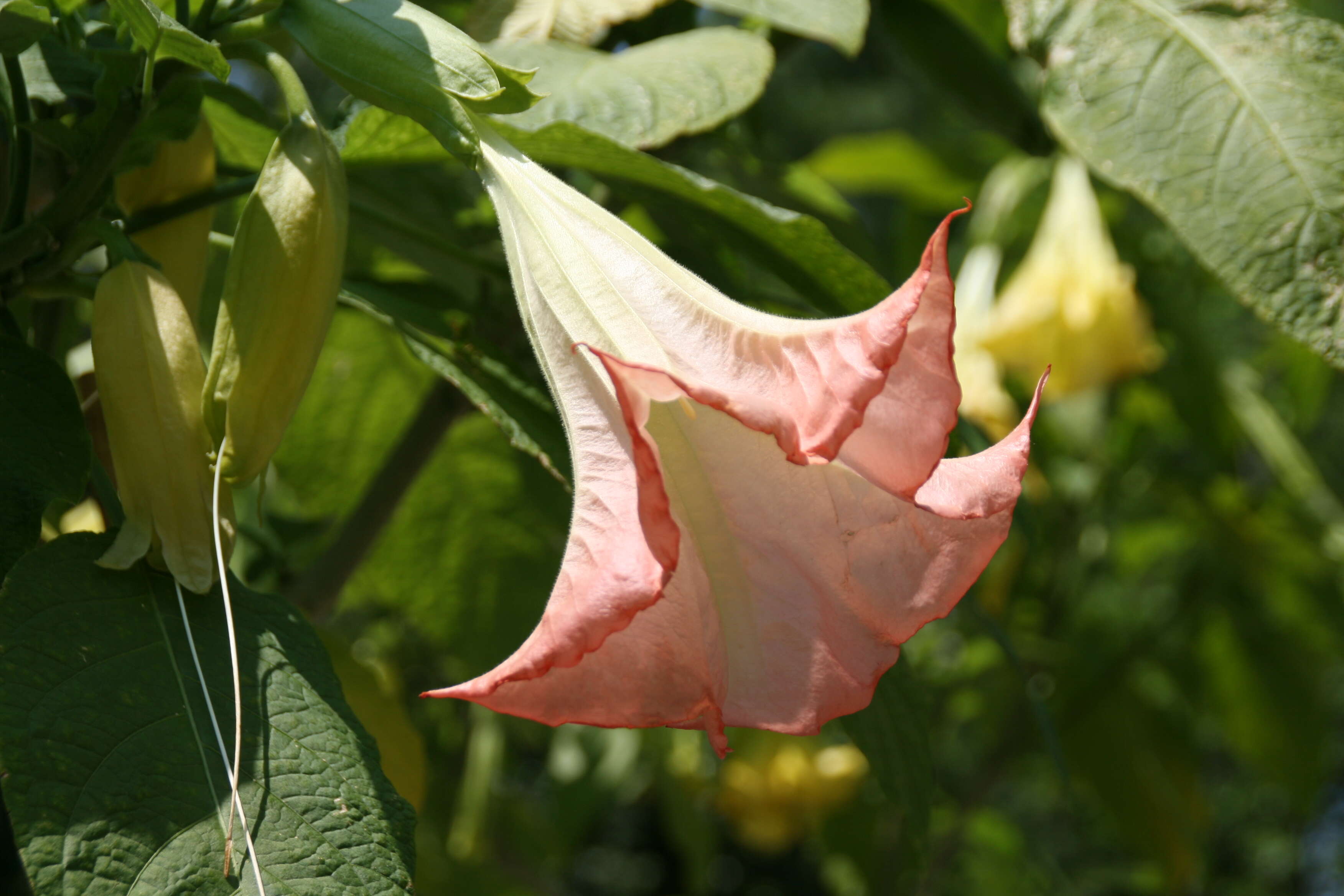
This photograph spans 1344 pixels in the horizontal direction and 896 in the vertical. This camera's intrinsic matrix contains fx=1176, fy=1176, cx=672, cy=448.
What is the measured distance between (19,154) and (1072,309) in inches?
35.7

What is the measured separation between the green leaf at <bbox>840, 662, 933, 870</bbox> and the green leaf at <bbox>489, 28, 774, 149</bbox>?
10.5 inches

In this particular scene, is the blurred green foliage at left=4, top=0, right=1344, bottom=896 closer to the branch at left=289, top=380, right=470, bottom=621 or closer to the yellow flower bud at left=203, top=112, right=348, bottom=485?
the branch at left=289, top=380, right=470, bottom=621

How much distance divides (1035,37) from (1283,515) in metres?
1.06

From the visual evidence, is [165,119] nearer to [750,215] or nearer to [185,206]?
[185,206]

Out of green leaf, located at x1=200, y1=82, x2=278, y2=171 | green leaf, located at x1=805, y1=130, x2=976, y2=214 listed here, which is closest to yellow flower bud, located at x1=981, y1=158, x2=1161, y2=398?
green leaf, located at x1=805, y1=130, x2=976, y2=214

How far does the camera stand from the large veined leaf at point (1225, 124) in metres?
0.47

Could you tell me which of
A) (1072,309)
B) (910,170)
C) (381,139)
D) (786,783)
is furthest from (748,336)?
(786,783)

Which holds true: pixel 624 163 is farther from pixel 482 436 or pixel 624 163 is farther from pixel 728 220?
pixel 482 436

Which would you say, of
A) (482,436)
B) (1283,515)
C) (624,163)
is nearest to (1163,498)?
(1283,515)

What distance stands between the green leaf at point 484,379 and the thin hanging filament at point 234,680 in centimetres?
12

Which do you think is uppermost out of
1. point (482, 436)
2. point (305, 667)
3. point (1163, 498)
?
point (305, 667)

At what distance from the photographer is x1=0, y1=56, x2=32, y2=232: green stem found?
0.42m

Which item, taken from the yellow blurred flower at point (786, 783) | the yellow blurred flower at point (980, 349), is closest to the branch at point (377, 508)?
the yellow blurred flower at point (980, 349)

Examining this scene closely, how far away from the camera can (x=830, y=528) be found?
0.34 m
